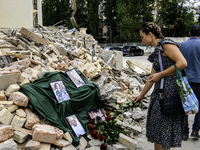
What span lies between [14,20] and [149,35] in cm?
936

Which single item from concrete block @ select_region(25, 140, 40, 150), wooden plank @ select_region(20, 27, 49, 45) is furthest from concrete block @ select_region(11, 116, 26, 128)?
wooden plank @ select_region(20, 27, 49, 45)

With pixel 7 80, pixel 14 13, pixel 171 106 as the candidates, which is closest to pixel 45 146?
pixel 7 80

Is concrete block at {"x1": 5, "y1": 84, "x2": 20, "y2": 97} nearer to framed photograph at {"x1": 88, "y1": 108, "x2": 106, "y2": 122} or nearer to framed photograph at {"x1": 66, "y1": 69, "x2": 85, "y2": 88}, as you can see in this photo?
framed photograph at {"x1": 66, "y1": 69, "x2": 85, "y2": 88}

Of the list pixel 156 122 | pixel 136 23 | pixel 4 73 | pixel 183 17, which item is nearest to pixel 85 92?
pixel 4 73

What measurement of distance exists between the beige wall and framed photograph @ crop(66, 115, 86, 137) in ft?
25.5

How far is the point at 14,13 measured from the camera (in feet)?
33.1

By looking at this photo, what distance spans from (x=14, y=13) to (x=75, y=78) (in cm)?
723

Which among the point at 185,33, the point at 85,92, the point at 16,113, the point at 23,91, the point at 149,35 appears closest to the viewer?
the point at 149,35

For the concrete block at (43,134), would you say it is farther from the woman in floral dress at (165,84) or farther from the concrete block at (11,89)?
the woman in floral dress at (165,84)

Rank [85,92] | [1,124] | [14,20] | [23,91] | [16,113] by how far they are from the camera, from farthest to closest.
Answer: [14,20] < [85,92] < [23,91] < [16,113] < [1,124]

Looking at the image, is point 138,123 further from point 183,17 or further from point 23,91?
point 183,17

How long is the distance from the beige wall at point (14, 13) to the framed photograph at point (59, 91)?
7183 mm

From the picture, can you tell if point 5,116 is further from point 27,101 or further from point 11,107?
point 27,101

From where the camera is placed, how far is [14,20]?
1016 centimetres
